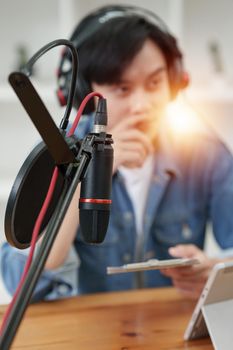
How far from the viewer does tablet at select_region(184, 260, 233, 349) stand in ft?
1.88

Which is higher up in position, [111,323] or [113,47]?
[113,47]

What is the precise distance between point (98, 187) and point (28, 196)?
3.1 inches

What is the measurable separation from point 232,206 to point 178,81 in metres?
0.36

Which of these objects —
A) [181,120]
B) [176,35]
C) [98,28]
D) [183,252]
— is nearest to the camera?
[183,252]

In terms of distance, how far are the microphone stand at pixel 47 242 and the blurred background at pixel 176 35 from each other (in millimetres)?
1096

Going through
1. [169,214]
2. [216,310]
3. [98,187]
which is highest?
[169,214]

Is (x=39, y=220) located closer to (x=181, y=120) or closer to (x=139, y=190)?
(x=139, y=190)

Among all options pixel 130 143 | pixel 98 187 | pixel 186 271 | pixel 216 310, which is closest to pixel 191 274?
pixel 186 271

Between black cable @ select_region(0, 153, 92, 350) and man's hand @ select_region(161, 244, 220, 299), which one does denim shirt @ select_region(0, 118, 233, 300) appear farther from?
black cable @ select_region(0, 153, 92, 350)

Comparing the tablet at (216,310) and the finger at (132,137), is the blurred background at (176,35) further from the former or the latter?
the tablet at (216,310)

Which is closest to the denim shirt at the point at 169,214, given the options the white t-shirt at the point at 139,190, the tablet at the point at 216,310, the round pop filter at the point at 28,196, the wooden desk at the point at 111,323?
the white t-shirt at the point at 139,190

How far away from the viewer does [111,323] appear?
0.67m

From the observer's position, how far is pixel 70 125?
416 mm

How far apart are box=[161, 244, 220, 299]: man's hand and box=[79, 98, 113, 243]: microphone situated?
1.13ft
